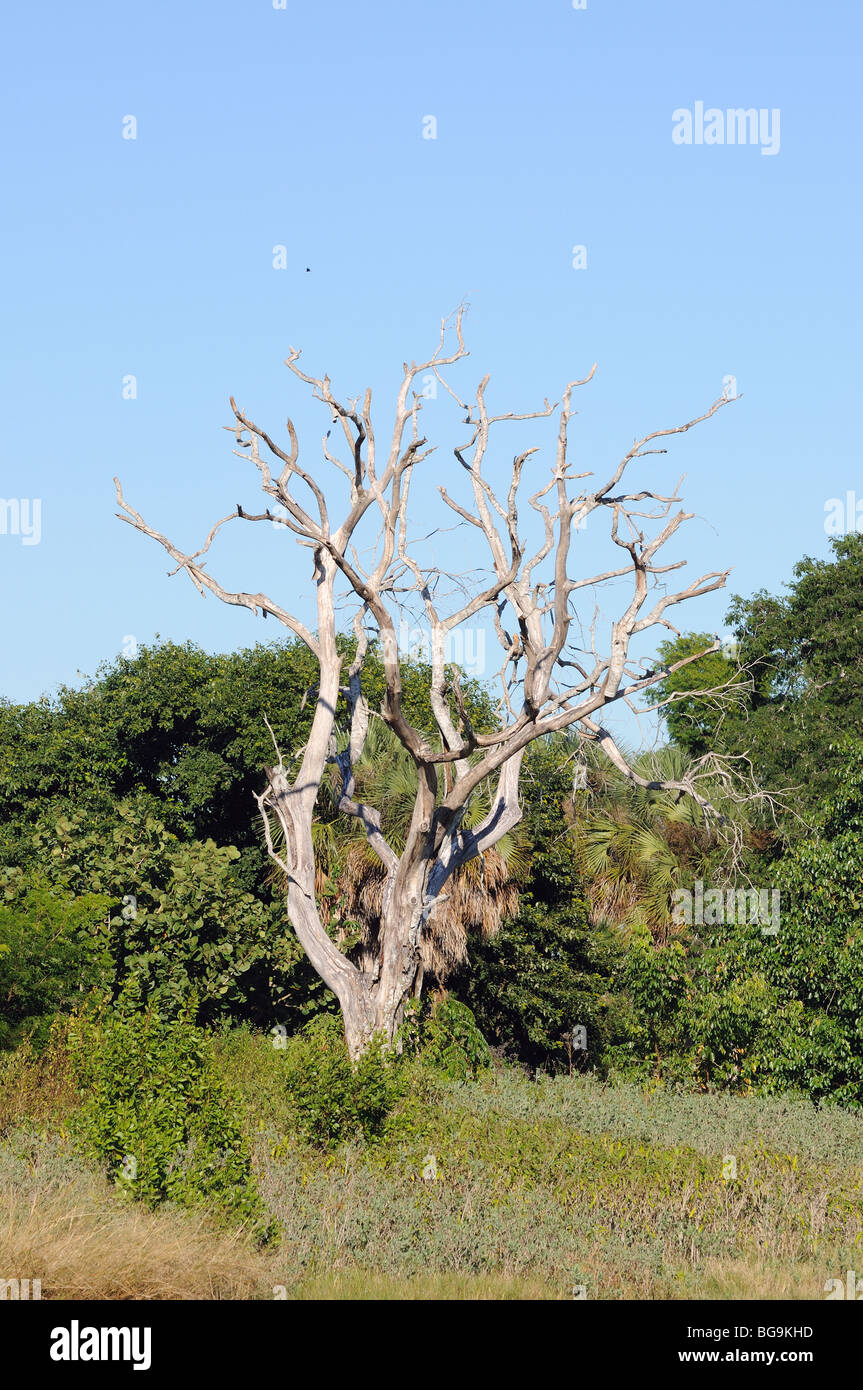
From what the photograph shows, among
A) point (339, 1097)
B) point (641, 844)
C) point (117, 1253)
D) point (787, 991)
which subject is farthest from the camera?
point (641, 844)

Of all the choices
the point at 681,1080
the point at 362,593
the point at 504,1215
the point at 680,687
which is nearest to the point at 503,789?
the point at 362,593

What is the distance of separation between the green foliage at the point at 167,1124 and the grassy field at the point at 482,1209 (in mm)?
241

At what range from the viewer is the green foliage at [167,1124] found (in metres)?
8.57

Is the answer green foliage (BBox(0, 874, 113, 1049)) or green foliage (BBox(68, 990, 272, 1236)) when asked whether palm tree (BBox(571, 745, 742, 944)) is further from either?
green foliage (BBox(68, 990, 272, 1236))

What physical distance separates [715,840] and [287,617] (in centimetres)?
902

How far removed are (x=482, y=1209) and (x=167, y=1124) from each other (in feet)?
7.76

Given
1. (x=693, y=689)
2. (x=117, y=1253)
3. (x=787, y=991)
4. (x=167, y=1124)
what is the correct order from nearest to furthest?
(x=117, y=1253) < (x=167, y=1124) < (x=787, y=991) < (x=693, y=689)

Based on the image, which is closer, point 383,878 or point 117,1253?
point 117,1253

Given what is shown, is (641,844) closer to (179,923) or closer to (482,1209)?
(179,923)

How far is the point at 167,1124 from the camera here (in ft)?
29.7

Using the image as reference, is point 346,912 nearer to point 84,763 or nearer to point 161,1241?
point 84,763

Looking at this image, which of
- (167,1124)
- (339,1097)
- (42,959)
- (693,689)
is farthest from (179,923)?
(693,689)

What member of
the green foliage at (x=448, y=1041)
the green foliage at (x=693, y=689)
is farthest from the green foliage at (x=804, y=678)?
the green foliage at (x=448, y=1041)

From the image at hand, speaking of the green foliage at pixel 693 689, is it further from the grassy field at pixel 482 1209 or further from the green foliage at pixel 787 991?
the grassy field at pixel 482 1209
